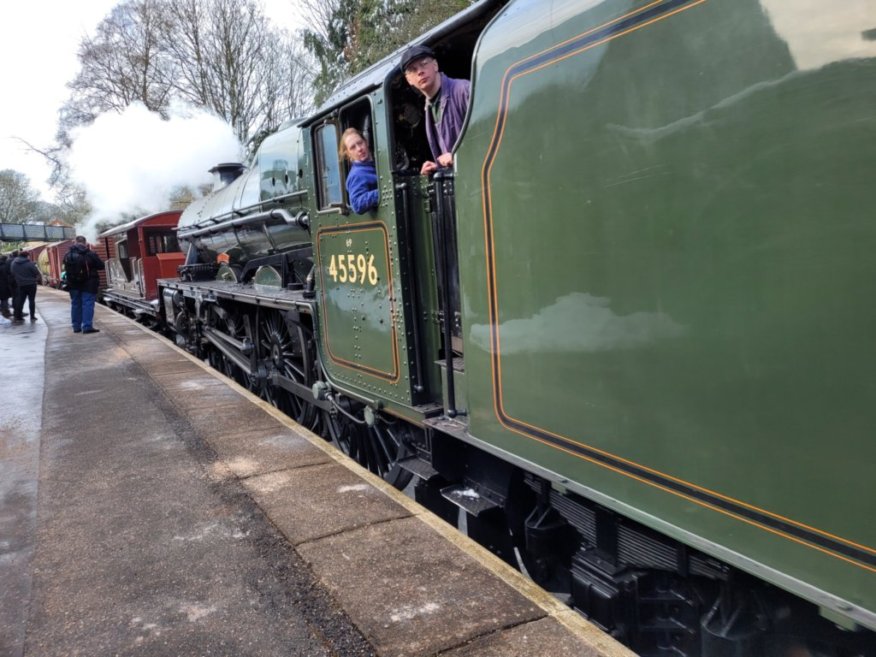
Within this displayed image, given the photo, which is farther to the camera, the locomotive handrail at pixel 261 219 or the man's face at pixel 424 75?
the locomotive handrail at pixel 261 219

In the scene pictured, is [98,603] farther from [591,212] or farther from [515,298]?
[591,212]

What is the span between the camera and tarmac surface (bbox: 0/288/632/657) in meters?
2.29

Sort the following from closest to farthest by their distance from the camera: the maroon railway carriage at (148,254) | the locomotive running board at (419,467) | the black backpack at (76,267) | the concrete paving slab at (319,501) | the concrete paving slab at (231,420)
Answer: the concrete paving slab at (319,501) → the locomotive running board at (419,467) → the concrete paving slab at (231,420) → the black backpack at (76,267) → the maroon railway carriage at (148,254)

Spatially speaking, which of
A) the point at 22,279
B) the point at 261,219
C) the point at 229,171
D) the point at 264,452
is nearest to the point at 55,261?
the point at 22,279

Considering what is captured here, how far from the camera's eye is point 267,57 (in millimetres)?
25594

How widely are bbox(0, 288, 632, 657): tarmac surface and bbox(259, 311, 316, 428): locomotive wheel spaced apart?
0.59 m

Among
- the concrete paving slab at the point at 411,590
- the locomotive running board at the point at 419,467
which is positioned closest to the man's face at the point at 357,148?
the locomotive running board at the point at 419,467

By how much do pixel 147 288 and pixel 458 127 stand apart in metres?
13.9

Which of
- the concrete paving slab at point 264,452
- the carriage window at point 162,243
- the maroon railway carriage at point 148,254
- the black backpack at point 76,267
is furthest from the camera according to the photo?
the carriage window at point 162,243

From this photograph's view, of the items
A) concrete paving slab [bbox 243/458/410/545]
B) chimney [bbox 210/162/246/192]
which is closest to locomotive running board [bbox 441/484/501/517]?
concrete paving slab [bbox 243/458/410/545]

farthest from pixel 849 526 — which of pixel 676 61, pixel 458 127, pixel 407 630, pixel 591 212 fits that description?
pixel 458 127

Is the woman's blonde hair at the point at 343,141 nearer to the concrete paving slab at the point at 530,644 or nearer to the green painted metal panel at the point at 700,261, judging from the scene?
the green painted metal panel at the point at 700,261

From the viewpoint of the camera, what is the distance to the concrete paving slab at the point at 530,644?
2.08 m

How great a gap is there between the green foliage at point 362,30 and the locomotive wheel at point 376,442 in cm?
1151
